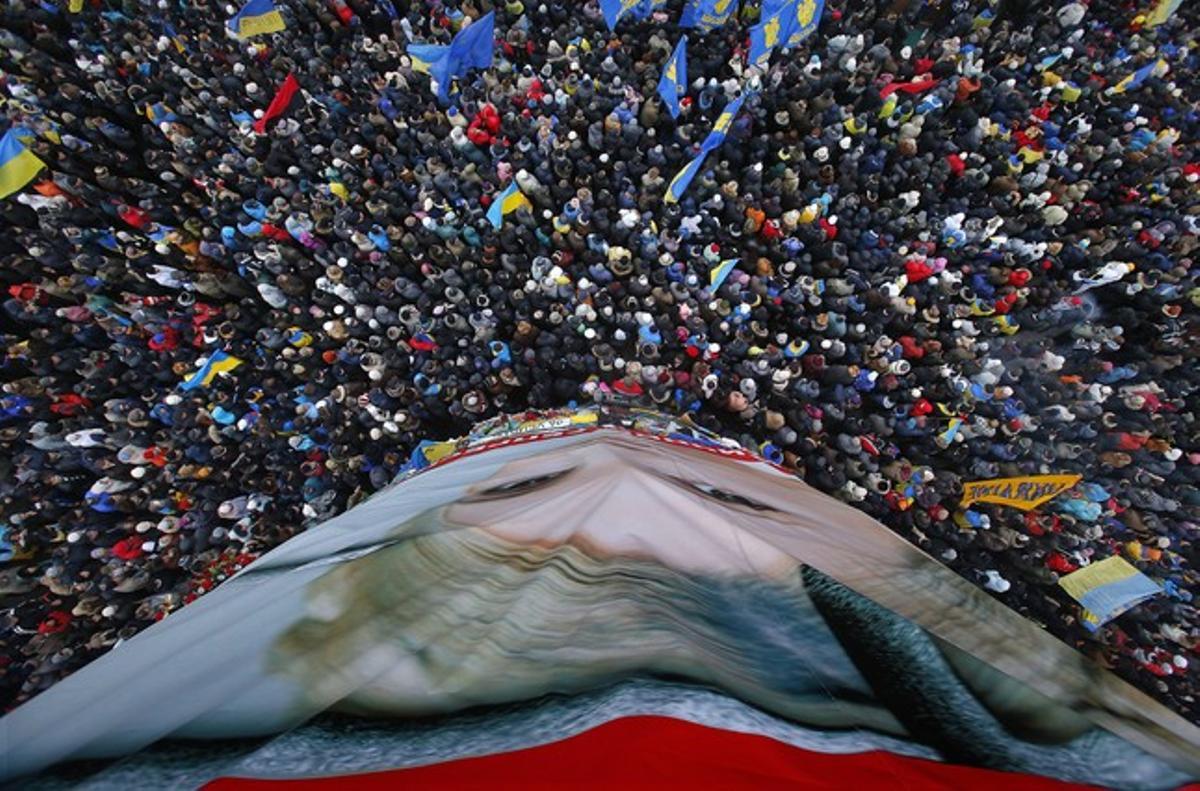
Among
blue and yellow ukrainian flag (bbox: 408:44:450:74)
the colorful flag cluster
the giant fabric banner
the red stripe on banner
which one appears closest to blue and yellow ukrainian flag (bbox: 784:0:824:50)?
the colorful flag cluster

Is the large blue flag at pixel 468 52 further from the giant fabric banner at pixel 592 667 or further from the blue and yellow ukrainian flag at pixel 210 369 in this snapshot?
the giant fabric banner at pixel 592 667

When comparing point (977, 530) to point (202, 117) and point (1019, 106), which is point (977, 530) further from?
point (202, 117)

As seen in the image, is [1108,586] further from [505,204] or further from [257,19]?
[257,19]

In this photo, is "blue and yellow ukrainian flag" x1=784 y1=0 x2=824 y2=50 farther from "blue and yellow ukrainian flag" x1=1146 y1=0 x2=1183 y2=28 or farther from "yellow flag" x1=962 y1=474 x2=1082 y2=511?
"blue and yellow ukrainian flag" x1=1146 y1=0 x2=1183 y2=28

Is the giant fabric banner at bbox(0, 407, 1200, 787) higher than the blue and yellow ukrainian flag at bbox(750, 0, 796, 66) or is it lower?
lower

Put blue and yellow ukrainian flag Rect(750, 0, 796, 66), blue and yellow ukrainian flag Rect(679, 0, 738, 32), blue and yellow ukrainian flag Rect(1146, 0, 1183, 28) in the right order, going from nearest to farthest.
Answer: blue and yellow ukrainian flag Rect(750, 0, 796, 66) → blue and yellow ukrainian flag Rect(679, 0, 738, 32) → blue and yellow ukrainian flag Rect(1146, 0, 1183, 28)

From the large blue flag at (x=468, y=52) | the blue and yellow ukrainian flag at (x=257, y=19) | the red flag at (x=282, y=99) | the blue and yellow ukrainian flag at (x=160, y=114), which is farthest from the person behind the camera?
the blue and yellow ukrainian flag at (x=160, y=114)

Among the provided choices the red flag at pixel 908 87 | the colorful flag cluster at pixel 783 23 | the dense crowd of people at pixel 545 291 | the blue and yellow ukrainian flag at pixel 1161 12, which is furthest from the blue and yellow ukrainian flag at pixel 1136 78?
the colorful flag cluster at pixel 783 23

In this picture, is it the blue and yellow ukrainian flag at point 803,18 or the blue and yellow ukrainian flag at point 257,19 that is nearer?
the blue and yellow ukrainian flag at point 257,19
